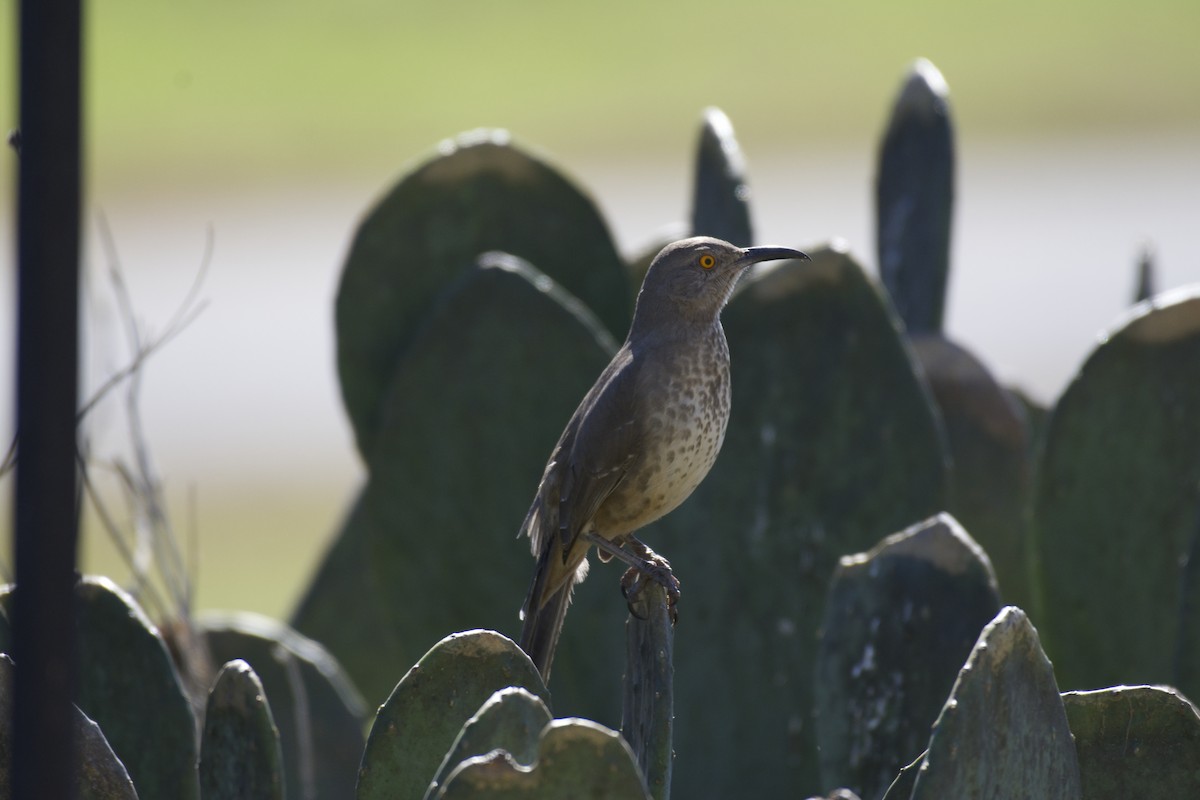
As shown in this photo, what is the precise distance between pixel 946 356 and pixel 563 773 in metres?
2.28

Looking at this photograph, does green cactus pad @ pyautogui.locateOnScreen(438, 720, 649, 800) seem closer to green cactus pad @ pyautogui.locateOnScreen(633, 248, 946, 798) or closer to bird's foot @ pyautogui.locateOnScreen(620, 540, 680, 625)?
bird's foot @ pyautogui.locateOnScreen(620, 540, 680, 625)

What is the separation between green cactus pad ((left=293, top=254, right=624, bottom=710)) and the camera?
324 cm

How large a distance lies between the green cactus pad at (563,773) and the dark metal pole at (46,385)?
41 centimetres

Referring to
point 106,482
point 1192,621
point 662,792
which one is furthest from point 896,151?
point 106,482

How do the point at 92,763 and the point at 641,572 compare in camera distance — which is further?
the point at 641,572

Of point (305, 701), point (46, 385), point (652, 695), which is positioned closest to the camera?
point (46, 385)

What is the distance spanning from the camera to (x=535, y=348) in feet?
10.7

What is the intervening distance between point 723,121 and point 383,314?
2.99 feet

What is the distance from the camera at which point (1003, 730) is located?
193cm

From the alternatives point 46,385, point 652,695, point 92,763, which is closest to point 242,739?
point 92,763

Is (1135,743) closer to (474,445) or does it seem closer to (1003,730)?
(1003,730)

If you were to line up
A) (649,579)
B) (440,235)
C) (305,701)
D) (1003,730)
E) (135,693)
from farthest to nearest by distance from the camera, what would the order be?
(440,235)
(305,701)
(135,693)
(649,579)
(1003,730)

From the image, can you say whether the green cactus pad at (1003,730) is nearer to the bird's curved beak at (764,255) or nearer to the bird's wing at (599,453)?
the bird's wing at (599,453)

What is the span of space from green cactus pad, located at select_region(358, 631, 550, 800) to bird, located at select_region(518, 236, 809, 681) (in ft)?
0.92
